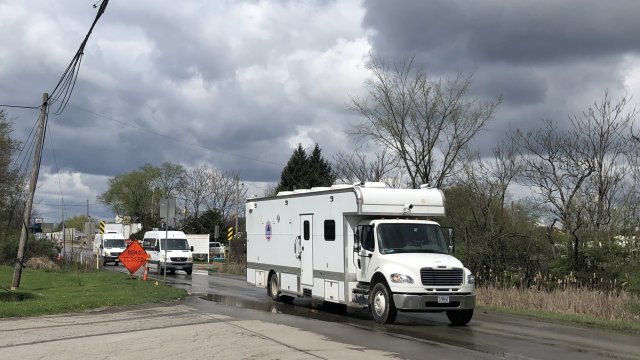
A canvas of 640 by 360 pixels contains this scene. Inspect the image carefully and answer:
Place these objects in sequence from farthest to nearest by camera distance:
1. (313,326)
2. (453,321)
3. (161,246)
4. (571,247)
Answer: (161,246) → (571,247) → (453,321) → (313,326)

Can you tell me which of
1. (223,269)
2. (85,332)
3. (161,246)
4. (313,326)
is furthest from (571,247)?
(223,269)

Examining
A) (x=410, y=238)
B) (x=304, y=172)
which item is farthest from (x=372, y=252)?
(x=304, y=172)

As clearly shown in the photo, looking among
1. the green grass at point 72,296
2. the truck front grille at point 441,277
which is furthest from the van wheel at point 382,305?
the green grass at point 72,296

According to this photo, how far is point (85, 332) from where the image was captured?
11914mm

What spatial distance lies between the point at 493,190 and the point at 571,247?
6262 millimetres

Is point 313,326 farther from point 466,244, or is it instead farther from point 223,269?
point 223,269

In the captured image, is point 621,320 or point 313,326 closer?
point 313,326

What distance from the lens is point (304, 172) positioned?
58250 millimetres

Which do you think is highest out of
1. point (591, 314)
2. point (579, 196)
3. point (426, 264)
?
point (579, 196)

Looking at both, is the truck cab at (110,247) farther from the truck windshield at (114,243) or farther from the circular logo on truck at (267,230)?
the circular logo on truck at (267,230)

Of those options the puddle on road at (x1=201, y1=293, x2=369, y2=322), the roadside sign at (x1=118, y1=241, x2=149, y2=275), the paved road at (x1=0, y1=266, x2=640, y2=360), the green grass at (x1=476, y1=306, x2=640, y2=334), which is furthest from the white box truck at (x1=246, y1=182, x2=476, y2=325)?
the roadside sign at (x1=118, y1=241, x2=149, y2=275)

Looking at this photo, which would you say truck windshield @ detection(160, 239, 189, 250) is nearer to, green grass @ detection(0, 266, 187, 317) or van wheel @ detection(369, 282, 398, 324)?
green grass @ detection(0, 266, 187, 317)

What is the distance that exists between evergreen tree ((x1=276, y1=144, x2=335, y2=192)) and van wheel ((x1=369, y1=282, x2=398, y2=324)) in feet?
141

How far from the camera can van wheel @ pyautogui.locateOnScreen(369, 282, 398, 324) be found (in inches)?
536
